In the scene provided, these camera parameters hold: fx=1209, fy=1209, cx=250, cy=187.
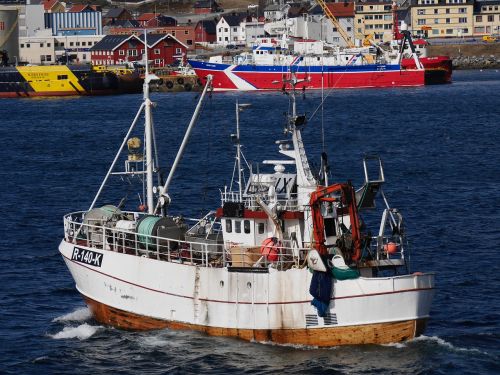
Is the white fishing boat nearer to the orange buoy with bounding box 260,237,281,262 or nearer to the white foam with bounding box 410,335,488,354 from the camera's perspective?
the orange buoy with bounding box 260,237,281,262

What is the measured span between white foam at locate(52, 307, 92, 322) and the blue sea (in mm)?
55

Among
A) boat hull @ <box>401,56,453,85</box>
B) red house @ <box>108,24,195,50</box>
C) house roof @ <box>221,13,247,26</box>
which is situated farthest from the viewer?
house roof @ <box>221,13,247,26</box>

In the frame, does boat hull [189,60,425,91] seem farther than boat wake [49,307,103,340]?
Yes

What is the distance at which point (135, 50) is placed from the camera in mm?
156000

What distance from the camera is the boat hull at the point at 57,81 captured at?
130 metres

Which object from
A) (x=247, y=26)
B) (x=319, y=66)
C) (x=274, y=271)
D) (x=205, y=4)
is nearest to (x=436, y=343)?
(x=274, y=271)

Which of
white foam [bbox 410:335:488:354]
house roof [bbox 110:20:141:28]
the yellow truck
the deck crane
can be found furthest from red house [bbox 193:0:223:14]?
white foam [bbox 410:335:488:354]

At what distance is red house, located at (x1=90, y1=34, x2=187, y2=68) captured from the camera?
15462 cm

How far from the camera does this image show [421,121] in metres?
90.9

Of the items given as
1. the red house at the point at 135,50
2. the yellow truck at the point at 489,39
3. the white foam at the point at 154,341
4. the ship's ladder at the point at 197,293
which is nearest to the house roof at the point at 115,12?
the red house at the point at 135,50

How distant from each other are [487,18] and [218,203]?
442 ft

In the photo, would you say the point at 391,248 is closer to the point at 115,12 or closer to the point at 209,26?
the point at 209,26

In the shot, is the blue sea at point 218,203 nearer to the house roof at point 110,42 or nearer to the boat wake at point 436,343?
the boat wake at point 436,343

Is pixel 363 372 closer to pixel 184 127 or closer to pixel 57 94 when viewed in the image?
pixel 184 127
